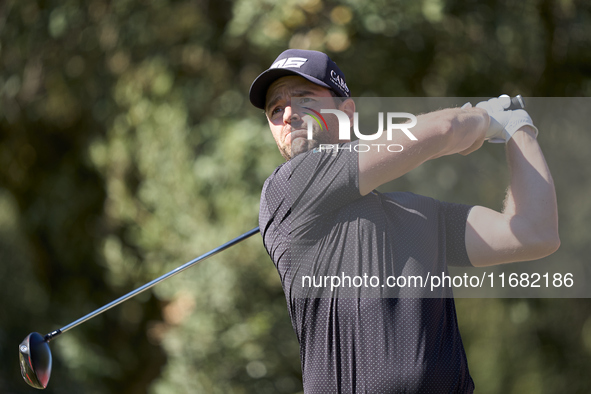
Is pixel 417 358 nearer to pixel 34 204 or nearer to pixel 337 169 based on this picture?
pixel 337 169

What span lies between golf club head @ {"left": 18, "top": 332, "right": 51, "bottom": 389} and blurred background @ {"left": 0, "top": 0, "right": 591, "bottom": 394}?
1.79 m

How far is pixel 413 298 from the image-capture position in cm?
128

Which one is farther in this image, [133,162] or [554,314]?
[133,162]

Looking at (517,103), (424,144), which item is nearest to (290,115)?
(424,144)

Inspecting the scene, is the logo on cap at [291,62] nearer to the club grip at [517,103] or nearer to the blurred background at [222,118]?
the club grip at [517,103]

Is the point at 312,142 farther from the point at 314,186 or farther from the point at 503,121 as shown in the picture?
the point at 503,121

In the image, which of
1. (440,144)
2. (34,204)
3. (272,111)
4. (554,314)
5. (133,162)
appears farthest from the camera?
(34,204)

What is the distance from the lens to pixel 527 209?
4.41ft

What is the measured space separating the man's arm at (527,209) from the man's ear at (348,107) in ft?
1.27

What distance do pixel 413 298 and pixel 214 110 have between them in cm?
296

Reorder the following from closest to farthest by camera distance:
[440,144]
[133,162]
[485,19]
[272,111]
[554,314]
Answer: [440,144] → [272,111] → [485,19] → [554,314] → [133,162]

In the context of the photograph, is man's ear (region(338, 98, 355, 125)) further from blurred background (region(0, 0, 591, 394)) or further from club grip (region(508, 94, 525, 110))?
blurred background (region(0, 0, 591, 394))

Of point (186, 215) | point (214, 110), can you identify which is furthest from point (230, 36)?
point (186, 215)

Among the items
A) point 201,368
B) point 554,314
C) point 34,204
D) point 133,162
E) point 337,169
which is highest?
point 337,169
